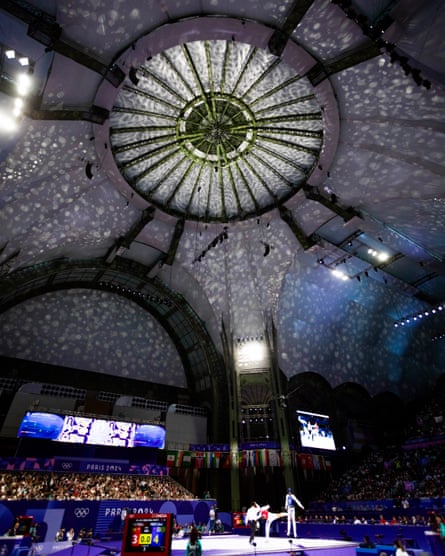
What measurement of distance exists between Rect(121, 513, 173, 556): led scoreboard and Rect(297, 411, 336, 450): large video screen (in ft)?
69.1

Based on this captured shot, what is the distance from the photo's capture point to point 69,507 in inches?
688

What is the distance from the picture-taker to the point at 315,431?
27.3m

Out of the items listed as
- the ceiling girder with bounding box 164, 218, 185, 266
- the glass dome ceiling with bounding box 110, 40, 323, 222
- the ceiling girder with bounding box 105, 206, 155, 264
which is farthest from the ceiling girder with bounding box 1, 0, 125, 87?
the ceiling girder with bounding box 164, 218, 185, 266

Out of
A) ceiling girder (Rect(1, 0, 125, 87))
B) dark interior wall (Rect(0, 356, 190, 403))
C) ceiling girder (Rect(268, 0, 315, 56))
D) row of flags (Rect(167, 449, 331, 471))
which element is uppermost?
ceiling girder (Rect(268, 0, 315, 56))

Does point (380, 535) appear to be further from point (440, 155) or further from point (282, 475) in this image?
point (440, 155)

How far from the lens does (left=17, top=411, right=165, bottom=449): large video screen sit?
2131 cm

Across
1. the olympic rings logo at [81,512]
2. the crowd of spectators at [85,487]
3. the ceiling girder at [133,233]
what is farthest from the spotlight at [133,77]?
the crowd of spectators at [85,487]

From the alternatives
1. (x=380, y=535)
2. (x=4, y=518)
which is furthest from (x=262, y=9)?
(x=4, y=518)

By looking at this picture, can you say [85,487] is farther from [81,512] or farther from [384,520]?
[384,520]

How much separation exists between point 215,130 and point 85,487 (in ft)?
76.4

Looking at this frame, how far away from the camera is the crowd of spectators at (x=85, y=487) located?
61.6ft

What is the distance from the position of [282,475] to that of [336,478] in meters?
6.78

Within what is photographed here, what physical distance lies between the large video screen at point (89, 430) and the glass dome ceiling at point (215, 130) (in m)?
15.8

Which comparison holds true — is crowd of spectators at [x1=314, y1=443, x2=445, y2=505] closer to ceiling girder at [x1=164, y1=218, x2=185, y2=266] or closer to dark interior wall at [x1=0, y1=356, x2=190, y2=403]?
dark interior wall at [x1=0, y1=356, x2=190, y2=403]
